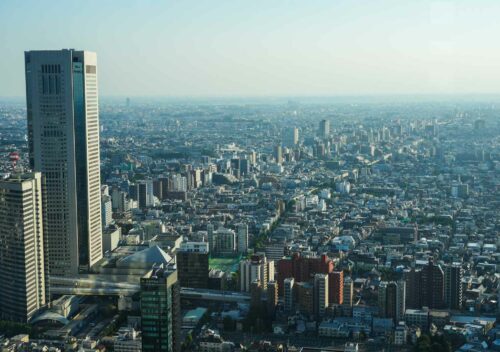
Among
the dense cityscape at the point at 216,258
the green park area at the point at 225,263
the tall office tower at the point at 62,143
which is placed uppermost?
the tall office tower at the point at 62,143

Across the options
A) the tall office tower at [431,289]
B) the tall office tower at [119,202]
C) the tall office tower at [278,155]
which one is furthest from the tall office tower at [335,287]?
the tall office tower at [278,155]

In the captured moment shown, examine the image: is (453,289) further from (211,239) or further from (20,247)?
(20,247)

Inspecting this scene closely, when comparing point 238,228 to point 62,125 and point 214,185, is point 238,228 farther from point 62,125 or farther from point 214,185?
point 214,185

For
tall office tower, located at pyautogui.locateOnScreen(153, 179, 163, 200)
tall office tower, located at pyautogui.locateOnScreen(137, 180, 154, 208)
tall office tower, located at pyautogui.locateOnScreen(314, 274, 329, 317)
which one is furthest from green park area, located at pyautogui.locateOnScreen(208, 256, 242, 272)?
tall office tower, located at pyautogui.locateOnScreen(153, 179, 163, 200)

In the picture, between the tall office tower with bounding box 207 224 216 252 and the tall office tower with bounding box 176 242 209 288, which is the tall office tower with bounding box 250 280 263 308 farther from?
the tall office tower with bounding box 207 224 216 252

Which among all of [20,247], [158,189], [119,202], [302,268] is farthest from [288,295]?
[158,189]

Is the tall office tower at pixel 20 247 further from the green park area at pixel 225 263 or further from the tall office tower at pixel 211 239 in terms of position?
the tall office tower at pixel 211 239

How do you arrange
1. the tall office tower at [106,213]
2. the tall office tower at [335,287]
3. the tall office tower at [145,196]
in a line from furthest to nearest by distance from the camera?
the tall office tower at [145,196] < the tall office tower at [106,213] < the tall office tower at [335,287]

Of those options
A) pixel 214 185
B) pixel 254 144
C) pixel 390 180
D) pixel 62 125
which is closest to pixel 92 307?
pixel 62 125

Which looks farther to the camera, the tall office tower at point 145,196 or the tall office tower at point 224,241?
the tall office tower at point 145,196
